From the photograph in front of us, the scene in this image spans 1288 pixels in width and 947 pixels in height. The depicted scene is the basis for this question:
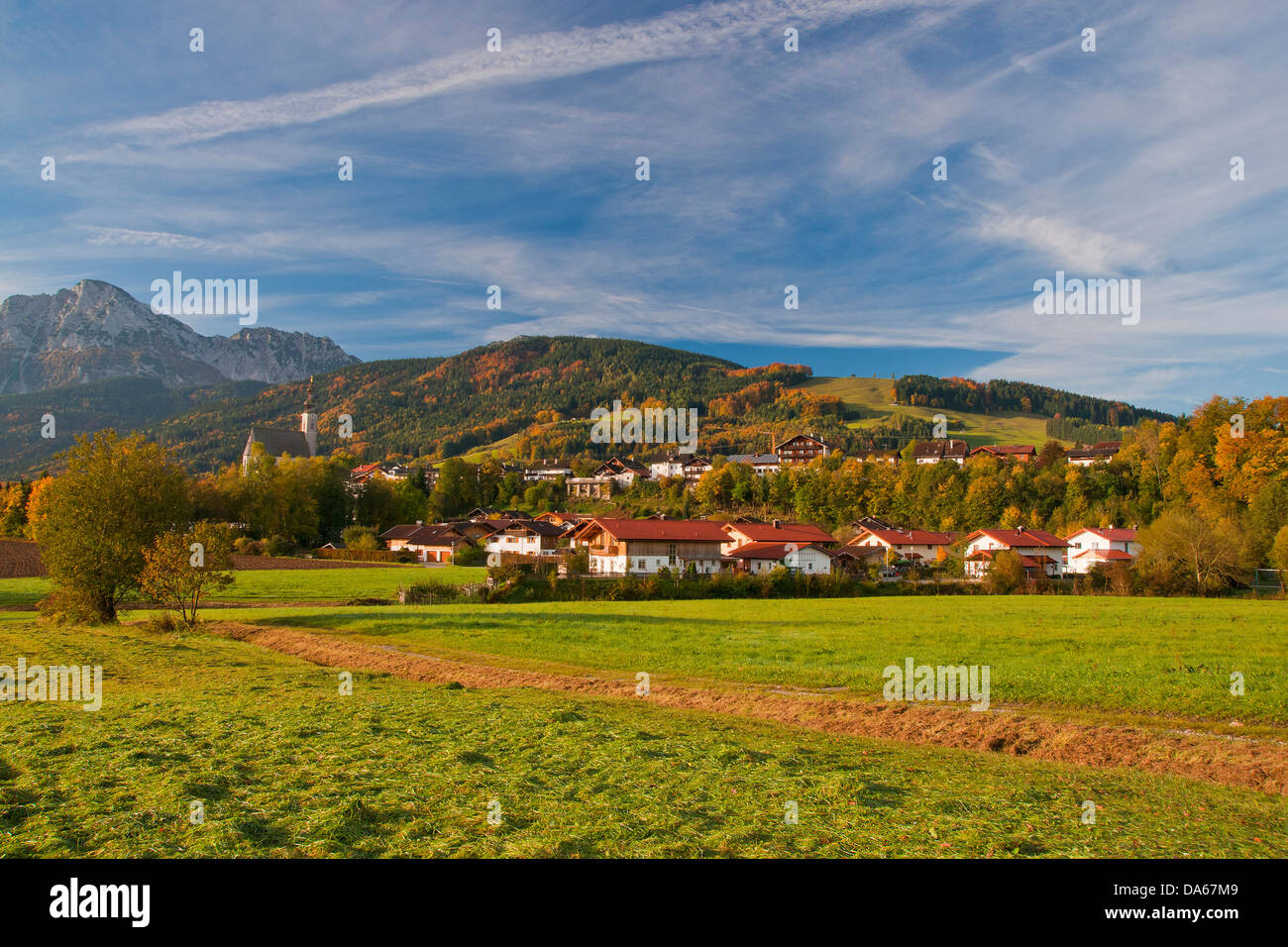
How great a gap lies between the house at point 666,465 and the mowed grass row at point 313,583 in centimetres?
9959

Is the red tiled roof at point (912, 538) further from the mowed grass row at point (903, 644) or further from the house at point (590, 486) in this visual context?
the house at point (590, 486)

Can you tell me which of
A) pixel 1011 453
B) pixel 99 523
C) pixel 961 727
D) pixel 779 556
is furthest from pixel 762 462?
pixel 961 727

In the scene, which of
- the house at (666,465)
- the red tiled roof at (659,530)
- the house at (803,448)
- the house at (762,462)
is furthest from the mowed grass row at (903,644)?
the house at (666,465)

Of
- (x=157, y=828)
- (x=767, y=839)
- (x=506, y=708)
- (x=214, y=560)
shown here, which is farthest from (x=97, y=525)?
(x=767, y=839)

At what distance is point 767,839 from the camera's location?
7.66 meters

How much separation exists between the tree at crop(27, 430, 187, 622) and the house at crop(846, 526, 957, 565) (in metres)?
84.7

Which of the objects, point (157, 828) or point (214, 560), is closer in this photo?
point (157, 828)

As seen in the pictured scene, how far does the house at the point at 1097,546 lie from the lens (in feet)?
300

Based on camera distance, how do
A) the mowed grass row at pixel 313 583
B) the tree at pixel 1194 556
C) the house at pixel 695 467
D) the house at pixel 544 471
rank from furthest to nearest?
1. the house at pixel 544 471
2. the house at pixel 695 467
3. the tree at pixel 1194 556
4. the mowed grass row at pixel 313 583

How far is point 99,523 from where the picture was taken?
1393 inches

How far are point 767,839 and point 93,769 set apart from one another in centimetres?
923

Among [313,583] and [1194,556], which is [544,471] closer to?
[313,583]
